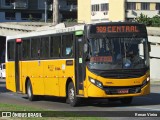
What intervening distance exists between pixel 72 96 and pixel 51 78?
2445 millimetres

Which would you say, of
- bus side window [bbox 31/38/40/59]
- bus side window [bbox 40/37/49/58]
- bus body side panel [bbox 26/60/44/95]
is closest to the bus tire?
bus body side panel [bbox 26/60/44/95]

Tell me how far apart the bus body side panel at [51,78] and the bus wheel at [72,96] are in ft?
4.12

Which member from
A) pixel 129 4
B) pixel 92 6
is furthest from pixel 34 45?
pixel 92 6

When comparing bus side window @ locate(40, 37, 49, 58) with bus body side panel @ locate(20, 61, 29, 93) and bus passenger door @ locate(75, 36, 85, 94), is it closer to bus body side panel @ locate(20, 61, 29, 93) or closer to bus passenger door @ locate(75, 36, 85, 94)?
bus body side panel @ locate(20, 61, 29, 93)

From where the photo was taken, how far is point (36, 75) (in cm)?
2491

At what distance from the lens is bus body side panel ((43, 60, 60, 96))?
22.6 m

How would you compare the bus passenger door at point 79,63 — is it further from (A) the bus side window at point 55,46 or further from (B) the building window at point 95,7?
(B) the building window at point 95,7

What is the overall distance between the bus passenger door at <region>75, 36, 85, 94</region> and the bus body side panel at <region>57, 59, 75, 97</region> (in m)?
0.30

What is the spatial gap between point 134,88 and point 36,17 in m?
96.4

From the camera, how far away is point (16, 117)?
1488 centimetres

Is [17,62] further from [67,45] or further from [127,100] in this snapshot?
[127,100]

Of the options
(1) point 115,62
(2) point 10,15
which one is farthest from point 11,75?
(2) point 10,15

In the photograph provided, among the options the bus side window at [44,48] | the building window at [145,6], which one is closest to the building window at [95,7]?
the building window at [145,6]

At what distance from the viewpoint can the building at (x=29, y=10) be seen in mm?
110875
